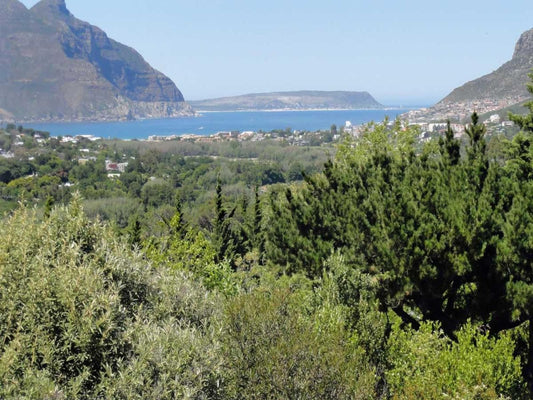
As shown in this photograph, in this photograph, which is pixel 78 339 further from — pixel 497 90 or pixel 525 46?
pixel 525 46

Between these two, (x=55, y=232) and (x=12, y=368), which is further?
(x=55, y=232)

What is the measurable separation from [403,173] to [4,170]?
97101 millimetres

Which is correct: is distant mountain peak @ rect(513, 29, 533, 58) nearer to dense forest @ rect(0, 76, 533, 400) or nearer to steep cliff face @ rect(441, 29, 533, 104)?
steep cliff face @ rect(441, 29, 533, 104)

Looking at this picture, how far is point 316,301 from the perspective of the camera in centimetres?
973

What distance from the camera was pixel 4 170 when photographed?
94.4 m

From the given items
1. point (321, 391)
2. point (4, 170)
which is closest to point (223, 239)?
point (321, 391)

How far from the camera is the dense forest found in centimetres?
588

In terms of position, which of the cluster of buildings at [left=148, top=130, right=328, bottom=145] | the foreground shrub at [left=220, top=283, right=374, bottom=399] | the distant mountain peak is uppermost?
the distant mountain peak

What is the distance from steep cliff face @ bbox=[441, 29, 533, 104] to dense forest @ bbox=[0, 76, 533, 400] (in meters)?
130

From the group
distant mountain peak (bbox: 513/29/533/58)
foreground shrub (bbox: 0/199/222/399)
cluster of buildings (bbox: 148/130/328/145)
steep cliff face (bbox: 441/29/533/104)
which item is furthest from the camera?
cluster of buildings (bbox: 148/130/328/145)

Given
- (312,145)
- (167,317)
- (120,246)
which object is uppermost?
(120,246)

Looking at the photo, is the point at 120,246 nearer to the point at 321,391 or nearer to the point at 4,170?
the point at 321,391

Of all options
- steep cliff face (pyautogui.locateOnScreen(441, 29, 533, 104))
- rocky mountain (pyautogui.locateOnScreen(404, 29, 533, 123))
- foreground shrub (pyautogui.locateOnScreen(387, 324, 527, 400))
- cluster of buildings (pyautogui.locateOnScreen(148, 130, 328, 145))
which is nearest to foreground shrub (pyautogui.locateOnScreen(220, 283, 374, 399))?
foreground shrub (pyautogui.locateOnScreen(387, 324, 527, 400))

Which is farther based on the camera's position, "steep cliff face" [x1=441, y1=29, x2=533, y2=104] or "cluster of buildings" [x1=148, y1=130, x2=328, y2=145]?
"cluster of buildings" [x1=148, y1=130, x2=328, y2=145]
